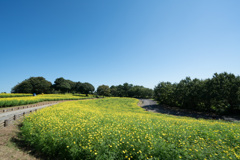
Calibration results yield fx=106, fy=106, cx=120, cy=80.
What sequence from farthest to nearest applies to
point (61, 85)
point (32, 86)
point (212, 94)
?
point (61, 85)
point (32, 86)
point (212, 94)

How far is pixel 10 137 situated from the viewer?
8.77 m

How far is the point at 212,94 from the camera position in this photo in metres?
27.3

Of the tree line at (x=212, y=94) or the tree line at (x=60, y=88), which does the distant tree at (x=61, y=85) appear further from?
the tree line at (x=212, y=94)

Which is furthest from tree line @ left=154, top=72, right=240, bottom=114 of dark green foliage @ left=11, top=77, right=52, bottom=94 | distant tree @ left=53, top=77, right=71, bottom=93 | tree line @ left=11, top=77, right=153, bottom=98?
dark green foliage @ left=11, top=77, right=52, bottom=94

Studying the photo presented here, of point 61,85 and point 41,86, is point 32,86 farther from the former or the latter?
point 61,85

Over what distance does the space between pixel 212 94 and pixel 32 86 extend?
3357 inches

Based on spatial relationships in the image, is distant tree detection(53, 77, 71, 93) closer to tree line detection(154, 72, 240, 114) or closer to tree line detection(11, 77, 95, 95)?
tree line detection(11, 77, 95, 95)

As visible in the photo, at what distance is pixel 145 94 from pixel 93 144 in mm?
88729

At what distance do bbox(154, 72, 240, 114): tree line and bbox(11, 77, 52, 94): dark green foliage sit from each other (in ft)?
248

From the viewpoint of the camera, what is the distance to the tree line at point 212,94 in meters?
25.5

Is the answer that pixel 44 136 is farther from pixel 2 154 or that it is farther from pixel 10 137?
pixel 10 137

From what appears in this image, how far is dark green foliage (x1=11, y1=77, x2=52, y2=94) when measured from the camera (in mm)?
61606

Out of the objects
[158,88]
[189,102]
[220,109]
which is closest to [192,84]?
[189,102]

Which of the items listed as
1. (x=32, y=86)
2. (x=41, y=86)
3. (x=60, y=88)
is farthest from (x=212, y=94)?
(x=32, y=86)
